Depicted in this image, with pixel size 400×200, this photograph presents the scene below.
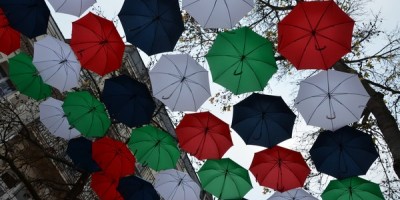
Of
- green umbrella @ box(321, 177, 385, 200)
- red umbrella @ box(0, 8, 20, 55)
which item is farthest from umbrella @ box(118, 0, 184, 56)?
green umbrella @ box(321, 177, 385, 200)

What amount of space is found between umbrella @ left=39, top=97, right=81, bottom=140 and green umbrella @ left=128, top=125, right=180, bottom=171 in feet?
6.11

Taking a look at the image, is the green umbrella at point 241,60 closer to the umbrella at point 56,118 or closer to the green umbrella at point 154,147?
the green umbrella at point 154,147

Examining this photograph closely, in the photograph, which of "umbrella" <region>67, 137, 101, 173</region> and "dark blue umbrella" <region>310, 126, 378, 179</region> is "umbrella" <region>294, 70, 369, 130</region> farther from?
"umbrella" <region>67, 137, 101, 173</region>

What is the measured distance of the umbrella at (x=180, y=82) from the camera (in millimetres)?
8125

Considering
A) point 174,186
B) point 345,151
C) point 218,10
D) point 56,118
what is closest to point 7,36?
point 56,118

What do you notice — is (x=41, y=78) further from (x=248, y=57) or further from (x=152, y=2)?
(x=248, y=57)

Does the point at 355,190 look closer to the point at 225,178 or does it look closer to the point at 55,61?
the point at 225,178

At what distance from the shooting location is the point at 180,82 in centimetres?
820

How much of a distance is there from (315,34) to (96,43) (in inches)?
172

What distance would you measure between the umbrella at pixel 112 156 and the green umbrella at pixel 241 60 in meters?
2.89

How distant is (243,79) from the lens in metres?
7.87

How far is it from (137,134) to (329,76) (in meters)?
4.26

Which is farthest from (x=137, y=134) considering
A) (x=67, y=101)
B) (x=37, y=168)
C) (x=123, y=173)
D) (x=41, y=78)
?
(x=37, y=168)

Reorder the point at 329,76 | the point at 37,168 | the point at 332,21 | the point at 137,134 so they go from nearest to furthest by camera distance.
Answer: the point at 332,21, the point at 329,76, the point at 137,134, the point at 37,168
